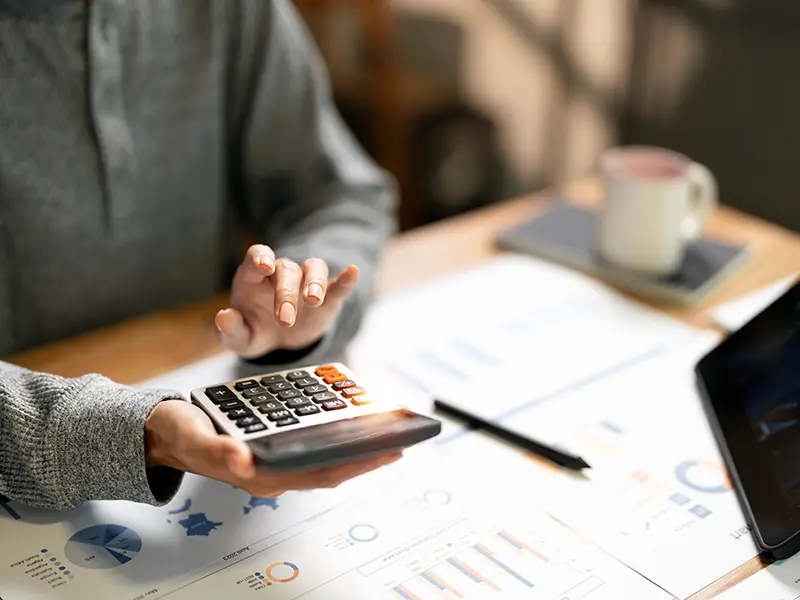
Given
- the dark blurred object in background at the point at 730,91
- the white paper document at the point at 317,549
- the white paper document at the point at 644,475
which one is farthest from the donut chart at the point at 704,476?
the dark blurred object in background at the point at 730,91

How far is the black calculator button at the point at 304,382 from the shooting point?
65 centimetres

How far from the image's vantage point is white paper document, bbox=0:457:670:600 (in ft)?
1.89

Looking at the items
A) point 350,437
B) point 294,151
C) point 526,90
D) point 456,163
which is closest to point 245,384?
point 350,437

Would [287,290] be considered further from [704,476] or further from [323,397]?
[704,476]

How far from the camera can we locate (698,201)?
1.05m

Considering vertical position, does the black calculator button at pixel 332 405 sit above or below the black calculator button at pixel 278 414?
below

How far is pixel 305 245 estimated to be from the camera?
36.1 inches

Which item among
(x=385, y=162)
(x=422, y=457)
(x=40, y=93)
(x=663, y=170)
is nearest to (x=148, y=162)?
(x=40, y=93)

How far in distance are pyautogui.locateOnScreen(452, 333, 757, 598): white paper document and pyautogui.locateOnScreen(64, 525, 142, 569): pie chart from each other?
0.25 m

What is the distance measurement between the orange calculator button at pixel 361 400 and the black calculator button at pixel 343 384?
2 centimetres

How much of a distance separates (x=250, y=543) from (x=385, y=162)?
1.73m

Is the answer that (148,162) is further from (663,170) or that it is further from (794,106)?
(794,106)

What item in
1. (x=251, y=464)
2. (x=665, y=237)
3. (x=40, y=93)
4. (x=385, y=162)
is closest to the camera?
(x=251, y=464)

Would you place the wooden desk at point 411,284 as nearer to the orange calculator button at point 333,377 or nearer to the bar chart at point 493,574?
the bar chart at point 493,574
